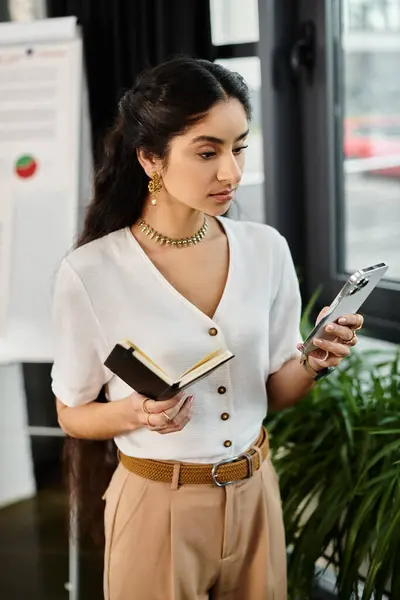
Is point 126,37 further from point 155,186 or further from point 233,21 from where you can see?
point 155,186

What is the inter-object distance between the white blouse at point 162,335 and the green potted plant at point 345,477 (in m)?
0.45

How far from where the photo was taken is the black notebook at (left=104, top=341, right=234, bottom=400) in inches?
41.4

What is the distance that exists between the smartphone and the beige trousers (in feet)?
1.00

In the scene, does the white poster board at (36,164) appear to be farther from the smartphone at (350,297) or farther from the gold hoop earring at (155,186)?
the smartphone at (350,297)

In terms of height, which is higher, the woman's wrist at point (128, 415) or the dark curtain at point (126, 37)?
the dark curtain at point (126, 37)

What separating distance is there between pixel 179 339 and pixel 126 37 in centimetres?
148

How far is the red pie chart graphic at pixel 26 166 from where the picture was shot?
2293 mm

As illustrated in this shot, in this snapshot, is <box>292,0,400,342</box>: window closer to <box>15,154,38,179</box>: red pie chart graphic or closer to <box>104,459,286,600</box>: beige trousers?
<box>15,154,38,179</box>: red pie chart graphic

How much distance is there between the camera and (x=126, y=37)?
243 cm

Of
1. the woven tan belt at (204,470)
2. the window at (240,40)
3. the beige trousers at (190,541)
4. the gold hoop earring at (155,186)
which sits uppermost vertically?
the window at (240,40)


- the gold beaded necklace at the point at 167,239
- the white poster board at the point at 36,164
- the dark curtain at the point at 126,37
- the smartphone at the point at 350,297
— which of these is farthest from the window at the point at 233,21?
the smartphone at the point at 350,297

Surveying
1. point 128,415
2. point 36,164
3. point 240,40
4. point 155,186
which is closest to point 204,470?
point 128,415

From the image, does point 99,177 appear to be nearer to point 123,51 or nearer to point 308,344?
point 308,344

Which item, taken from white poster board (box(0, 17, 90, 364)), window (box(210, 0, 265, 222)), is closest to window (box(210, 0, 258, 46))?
window (box(210, 0, 265, 222))
